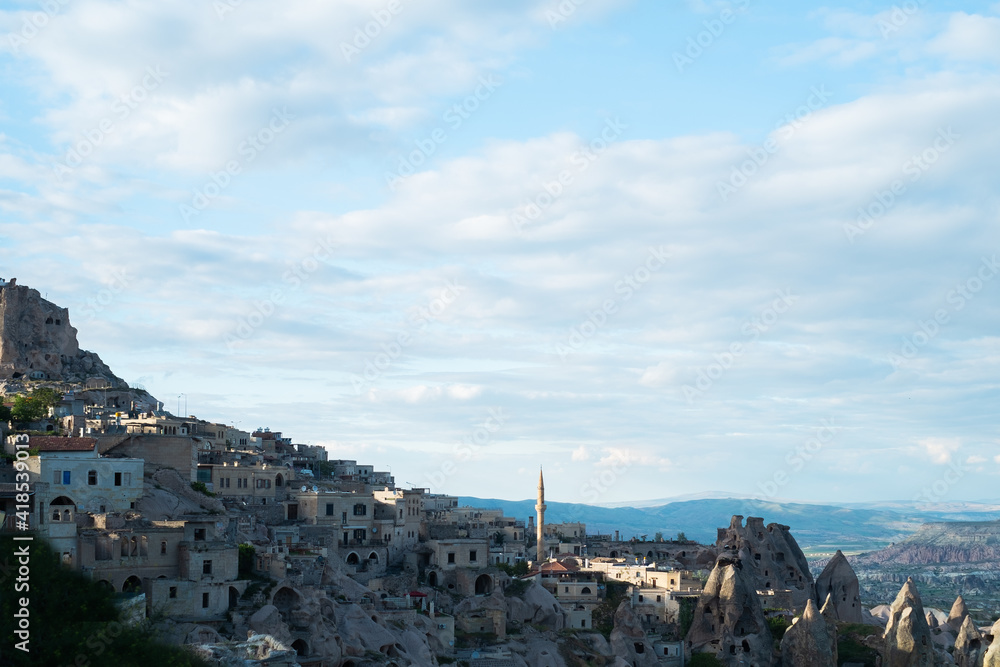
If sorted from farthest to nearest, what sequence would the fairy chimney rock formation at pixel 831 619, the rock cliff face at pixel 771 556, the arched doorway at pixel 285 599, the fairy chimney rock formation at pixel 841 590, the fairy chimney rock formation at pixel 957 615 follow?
the fairy chimney rock formation at pixel 841 590
the rock cliff face at pixel 771 556
the fairy chimney rock formation at pixel 957 615
the fairy chimney rock formation at pixel 831 619
the arched doorway at pixel 285 599

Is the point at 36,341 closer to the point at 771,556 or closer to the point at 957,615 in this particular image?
the point at 771,556

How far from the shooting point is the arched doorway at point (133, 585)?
73000 millimetres

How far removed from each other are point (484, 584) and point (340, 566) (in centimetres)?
1598

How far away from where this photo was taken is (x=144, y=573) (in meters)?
73.9

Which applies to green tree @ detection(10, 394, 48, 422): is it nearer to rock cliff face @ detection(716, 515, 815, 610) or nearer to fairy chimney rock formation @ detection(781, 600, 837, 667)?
rock cliff face @ detection(716, 515, 815, 610)

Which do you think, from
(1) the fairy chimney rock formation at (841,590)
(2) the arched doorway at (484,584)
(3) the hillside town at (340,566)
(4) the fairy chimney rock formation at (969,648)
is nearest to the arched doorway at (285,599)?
(3) the hillside town at (340,566)

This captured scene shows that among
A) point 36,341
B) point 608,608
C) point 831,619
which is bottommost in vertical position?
point 831,619

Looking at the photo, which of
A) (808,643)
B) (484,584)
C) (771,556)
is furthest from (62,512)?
(771,556)

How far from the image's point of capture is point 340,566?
95875 mm

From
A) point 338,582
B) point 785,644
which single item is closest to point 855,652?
point 785,644

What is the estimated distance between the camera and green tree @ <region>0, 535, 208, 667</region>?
2378 inches

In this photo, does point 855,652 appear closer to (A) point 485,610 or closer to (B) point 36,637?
(A) point 485,610

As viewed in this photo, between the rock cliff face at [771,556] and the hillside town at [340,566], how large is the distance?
9.0 inches

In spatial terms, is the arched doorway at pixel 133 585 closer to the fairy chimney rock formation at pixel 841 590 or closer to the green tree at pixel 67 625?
the green tree at pixel 67 625
